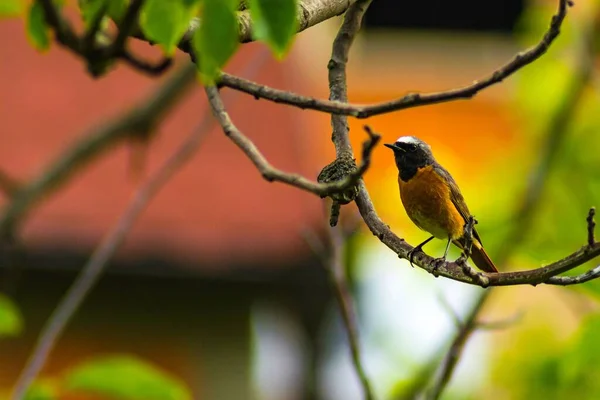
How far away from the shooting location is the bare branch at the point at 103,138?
184 inches

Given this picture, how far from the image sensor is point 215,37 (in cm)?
174

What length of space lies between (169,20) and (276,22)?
0.24 m

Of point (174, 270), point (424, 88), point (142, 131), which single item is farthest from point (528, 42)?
point (424, 88)

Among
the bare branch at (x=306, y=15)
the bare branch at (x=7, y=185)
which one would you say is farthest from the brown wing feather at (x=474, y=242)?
the bare branch at (x=7, y=185)

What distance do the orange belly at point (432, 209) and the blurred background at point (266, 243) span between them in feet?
5.86

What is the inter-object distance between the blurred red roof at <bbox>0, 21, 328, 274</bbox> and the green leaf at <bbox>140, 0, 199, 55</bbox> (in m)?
5.64

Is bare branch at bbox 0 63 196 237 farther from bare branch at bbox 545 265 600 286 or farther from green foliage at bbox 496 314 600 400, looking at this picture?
bare branch at bbox 545 265 600 286

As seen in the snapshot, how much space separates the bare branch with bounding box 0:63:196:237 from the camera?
4.67 metres

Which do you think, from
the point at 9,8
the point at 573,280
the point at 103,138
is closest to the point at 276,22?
the point at 573,280

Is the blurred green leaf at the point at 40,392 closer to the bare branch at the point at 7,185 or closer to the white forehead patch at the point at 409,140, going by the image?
the bare branch at the point at 7,185

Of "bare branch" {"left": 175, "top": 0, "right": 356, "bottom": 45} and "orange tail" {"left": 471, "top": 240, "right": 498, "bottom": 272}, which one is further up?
"bare branch" {"left": 175, "top": 0, "right": 356, "bottom": 45}

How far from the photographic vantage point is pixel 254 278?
802 cm

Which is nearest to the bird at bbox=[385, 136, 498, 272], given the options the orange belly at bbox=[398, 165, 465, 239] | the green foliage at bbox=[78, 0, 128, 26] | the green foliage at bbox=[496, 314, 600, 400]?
the orange belly at bbox=[398, 165, 465, 239]

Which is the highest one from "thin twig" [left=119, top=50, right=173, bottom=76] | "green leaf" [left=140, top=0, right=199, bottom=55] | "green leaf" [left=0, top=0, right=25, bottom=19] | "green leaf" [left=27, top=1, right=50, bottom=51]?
"green leaf" [left=0, top=0, right=25, bottom=19]
